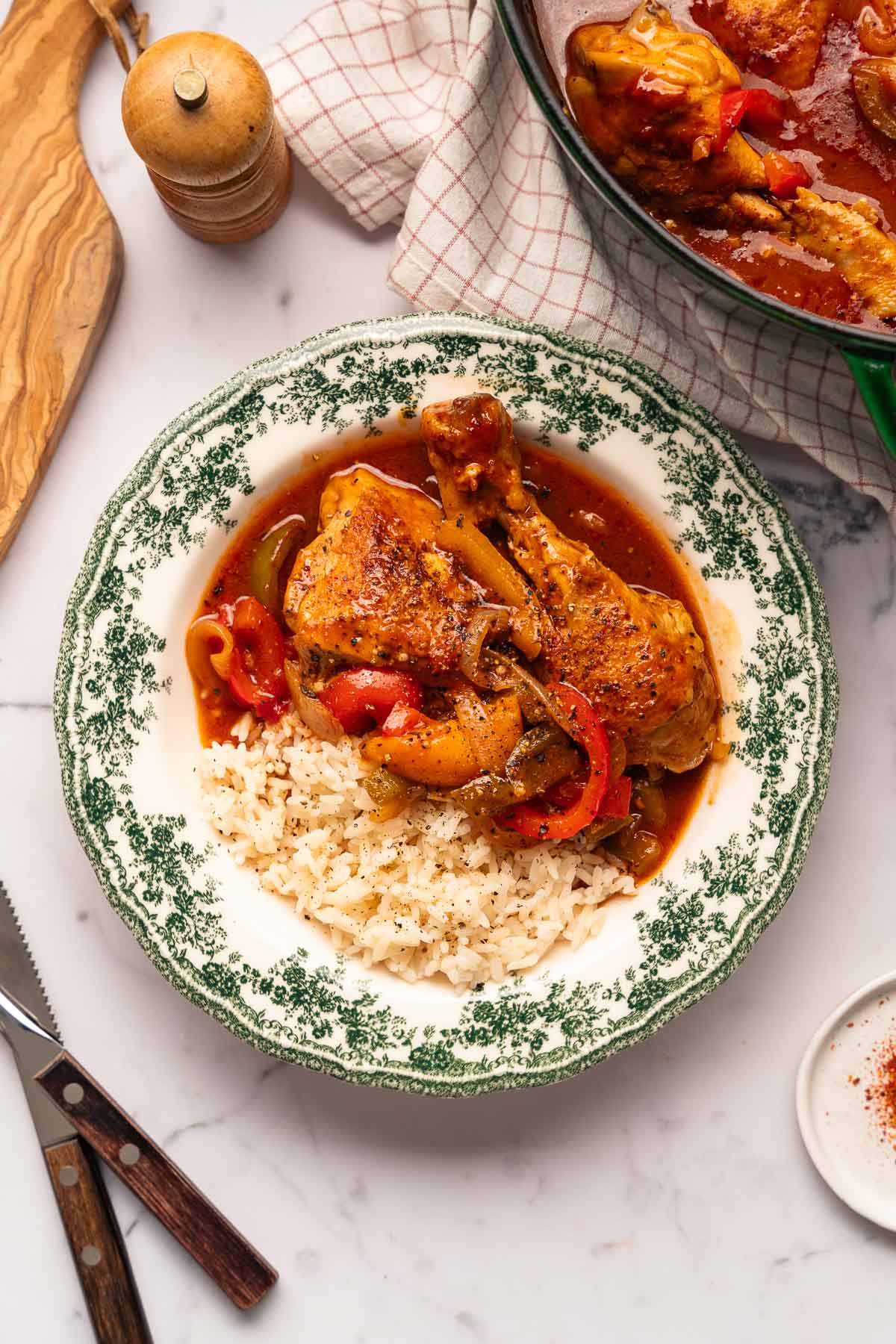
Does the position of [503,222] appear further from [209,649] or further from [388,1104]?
[388,1104]

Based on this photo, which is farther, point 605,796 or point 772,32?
point 605,796

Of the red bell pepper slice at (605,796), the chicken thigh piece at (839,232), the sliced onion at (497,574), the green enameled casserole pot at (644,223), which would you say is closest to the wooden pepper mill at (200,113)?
the green enameled casserole pot at (644,223)

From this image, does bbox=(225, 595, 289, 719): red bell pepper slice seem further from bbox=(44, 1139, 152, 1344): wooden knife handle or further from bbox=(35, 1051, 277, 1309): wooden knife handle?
bbox=(44, 1139, 152, 1344): wooden knife handle

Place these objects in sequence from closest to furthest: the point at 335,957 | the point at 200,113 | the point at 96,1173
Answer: the point at 200,113, the point at 335,957, the point at 96,1173

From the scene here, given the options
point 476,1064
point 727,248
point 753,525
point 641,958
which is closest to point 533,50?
point 727,248

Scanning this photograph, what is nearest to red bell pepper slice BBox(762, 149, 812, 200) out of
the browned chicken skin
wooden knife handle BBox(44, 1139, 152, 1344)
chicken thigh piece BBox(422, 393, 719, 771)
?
the browned chicken skin

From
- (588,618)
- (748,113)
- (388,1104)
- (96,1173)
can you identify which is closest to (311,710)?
(588,618)

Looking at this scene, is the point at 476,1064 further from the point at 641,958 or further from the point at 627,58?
the point at 627,58
